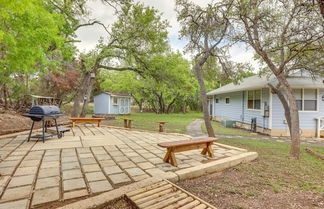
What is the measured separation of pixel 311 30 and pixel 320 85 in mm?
6010

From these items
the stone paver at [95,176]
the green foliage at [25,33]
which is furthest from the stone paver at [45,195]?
the green foliage at [25,33]

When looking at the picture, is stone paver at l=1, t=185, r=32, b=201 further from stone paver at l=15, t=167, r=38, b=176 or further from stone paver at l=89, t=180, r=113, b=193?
stone paver at l=89, t=180, r=113, b=193

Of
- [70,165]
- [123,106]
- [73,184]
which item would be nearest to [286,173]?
[73,184]

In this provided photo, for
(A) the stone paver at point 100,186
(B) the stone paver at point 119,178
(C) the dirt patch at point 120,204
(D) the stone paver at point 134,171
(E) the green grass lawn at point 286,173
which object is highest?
(A) the stone paver at point 100,186

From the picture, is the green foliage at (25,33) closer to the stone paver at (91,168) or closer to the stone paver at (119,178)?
the stone paver at (91,168)

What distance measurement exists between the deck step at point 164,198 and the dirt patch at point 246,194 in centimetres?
25

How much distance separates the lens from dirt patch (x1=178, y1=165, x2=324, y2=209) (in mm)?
2207

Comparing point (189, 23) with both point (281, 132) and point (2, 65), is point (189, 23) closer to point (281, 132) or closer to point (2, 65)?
point (2, 65)

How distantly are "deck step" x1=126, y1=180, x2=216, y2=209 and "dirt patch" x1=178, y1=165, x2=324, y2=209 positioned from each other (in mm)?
249

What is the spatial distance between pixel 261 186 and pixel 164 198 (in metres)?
1.74

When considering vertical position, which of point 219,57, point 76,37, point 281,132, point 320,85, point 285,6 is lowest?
point 281,132

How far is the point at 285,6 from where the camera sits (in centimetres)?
517

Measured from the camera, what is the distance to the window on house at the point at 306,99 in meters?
9.14

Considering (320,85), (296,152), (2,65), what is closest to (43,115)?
(2,65)
